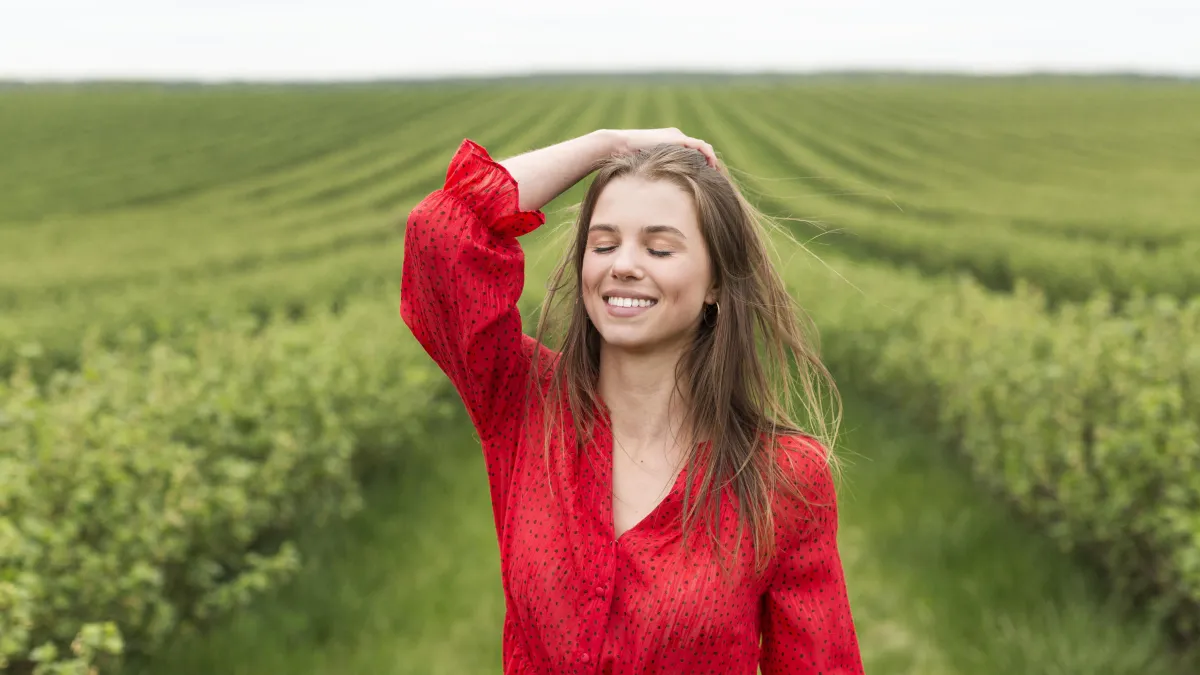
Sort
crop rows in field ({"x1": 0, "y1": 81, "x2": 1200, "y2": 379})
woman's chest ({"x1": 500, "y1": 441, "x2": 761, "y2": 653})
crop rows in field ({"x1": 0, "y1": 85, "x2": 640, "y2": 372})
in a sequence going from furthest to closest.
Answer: crop rows in field ({"x1": 0, "y1": 81, "x2": 1200, "y2": 379})
crop rows in field ({"x1": 0, "y1": 85, "x2": 640, "y2": 372})
woman's chest ({"x1": 500, "y1": 441, "x2": 761, "y2": 653})

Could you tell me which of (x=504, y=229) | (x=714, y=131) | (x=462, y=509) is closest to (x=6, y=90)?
(x=714, y=131)

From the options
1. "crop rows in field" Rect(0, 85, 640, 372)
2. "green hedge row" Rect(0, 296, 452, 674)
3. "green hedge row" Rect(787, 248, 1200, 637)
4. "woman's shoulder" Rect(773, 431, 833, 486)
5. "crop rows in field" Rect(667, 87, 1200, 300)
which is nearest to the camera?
"woman's shoulder" Rect(773, 431, 833, 486)

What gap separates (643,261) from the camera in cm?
169

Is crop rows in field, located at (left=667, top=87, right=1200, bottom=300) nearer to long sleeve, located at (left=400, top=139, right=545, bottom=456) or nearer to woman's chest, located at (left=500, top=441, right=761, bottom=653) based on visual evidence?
long sleeve, located at (left=400, top=139, right=545, bottom=456)

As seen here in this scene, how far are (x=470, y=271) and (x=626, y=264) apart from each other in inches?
9.6

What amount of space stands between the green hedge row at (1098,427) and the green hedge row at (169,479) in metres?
2.65

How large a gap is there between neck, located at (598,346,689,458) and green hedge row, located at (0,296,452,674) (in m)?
1.64

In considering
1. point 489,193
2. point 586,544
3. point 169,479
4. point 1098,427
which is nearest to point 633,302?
point 489,193

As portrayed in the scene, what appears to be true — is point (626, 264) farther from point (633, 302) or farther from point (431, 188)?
point (431, 188)

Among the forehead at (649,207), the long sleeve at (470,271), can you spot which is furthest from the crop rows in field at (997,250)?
the long sleeve at (470,271)

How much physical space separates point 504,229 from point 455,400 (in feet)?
22.0

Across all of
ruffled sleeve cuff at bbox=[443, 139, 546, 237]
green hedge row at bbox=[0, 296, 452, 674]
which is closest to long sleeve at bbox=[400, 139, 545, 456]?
ruffled sleeve cuff at bbox=[443, 139, 546, 237]

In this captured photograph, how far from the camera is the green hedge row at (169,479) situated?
10.8 feet

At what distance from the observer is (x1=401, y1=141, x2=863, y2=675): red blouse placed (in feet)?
5.38
